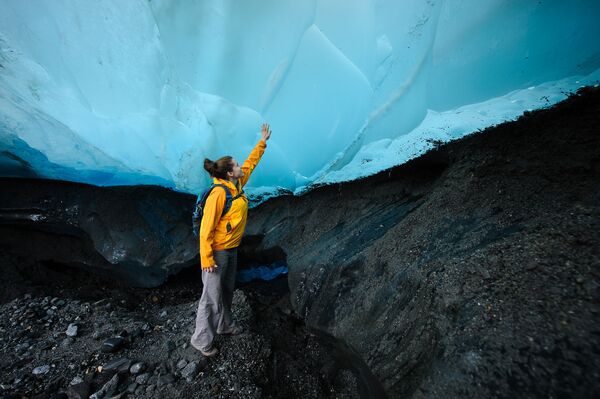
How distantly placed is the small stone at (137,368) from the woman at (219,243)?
0.55m

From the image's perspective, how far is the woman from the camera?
97.3 inches

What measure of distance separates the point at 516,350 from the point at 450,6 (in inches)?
102

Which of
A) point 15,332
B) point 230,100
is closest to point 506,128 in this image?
point 230,100

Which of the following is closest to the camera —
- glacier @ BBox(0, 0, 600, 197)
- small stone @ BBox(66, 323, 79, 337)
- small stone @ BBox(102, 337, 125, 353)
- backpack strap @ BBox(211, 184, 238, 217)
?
glacier @ BBox(0, 0, 600, 197)

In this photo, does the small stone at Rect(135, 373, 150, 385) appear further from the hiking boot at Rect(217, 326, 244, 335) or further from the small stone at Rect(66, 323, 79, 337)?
the small stone at Rect(66, 323, 79, 337)

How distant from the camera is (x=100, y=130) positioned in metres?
3.42

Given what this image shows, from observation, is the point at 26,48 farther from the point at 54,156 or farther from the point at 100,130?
the point at 54,156

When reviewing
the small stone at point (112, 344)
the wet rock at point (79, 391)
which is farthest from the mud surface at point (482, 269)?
the wet rock at point (79, 391)

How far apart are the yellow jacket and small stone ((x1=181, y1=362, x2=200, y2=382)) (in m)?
1.02

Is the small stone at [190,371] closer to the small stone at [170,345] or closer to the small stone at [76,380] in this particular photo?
the small stone at [170,345]

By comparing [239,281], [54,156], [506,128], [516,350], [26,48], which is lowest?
[516,350]

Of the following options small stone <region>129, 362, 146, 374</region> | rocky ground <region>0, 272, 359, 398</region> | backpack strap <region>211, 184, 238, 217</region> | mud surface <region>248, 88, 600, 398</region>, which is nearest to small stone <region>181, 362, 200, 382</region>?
rocky ground <region>0, 272, 359, 398</region>

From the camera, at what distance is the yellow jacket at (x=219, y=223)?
245 cm

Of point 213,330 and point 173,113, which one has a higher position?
point 173,113
